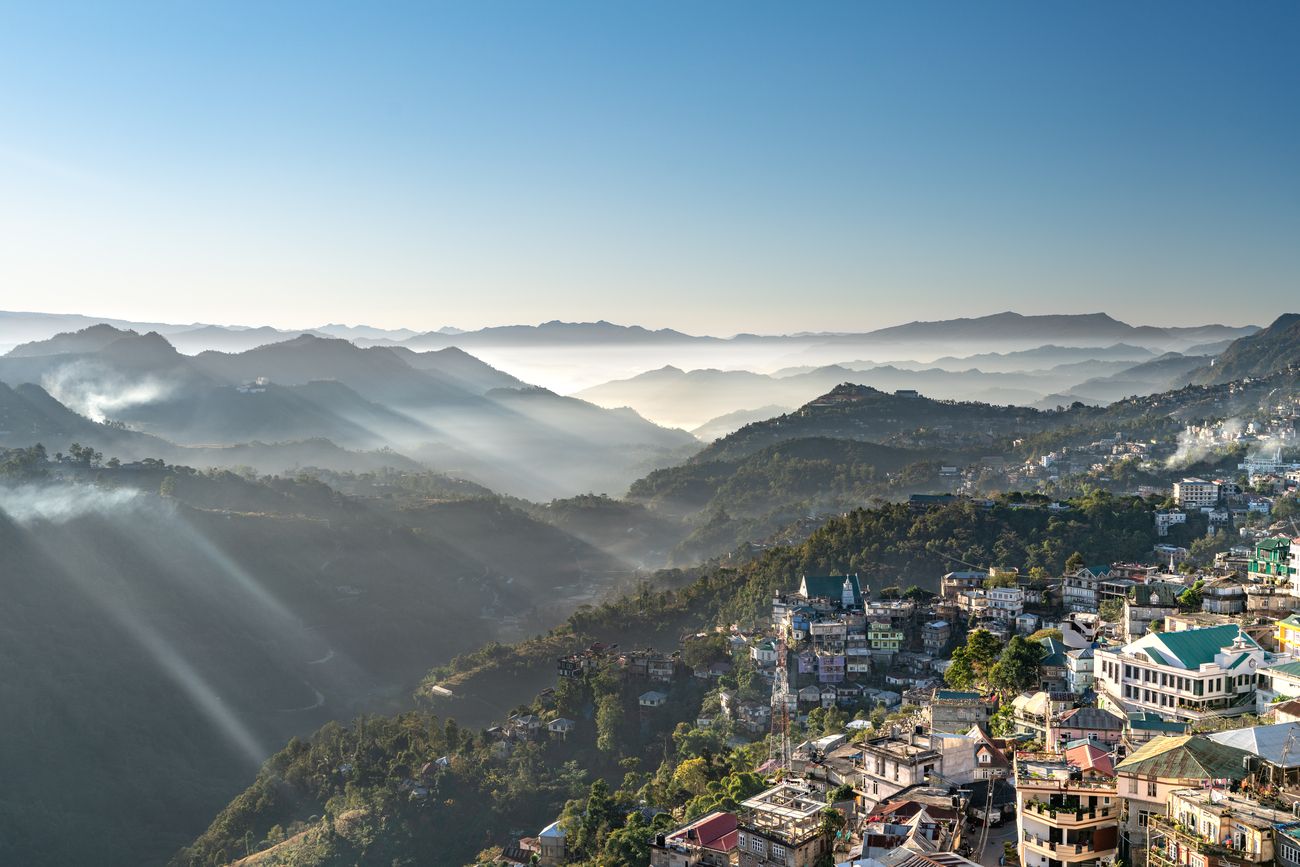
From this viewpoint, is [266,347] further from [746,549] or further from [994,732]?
[994,732]

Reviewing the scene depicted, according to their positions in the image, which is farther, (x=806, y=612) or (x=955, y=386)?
(x=955, y=386)

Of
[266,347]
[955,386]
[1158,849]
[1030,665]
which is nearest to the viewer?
[1158,849]

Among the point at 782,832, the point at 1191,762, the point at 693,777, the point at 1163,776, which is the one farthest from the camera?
the point at 693,777

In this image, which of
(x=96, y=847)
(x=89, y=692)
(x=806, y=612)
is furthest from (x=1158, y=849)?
(x=89, y=692)

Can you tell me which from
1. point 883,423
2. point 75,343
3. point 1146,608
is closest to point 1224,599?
point 1146,608

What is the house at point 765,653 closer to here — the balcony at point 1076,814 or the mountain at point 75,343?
the balcony at point 1076,814

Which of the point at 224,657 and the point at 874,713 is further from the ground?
the point at 874,713

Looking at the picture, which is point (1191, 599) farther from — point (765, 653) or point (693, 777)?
point (693, 777)
